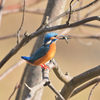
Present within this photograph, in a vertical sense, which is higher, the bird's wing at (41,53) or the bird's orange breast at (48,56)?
the bird's wing at (41,53)

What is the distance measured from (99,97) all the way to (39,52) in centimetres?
306

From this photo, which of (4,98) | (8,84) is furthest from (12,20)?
(4,98)

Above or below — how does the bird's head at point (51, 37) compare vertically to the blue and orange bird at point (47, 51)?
above

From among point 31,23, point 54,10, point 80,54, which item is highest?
point 54,10

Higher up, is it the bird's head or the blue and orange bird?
the bird's head

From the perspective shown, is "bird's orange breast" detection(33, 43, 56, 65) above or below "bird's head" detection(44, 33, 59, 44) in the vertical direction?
below

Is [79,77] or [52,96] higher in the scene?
[79,77]

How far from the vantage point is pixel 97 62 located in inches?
166

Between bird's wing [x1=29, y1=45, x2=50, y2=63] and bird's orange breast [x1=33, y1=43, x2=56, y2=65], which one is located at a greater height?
bird's wing [x1=29, y1=45, x2=50, y2=63]

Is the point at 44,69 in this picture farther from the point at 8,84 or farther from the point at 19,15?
the point at 19,15

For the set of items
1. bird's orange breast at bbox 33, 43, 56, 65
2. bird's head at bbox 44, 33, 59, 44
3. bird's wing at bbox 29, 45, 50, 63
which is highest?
bird's head at bbox 44, 33, 59, 44

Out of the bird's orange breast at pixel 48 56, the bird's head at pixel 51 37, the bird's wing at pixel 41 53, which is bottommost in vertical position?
the bird's orange breast at pixel 48 56

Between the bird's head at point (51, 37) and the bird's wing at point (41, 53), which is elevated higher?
the bird's head at point (51, 37)

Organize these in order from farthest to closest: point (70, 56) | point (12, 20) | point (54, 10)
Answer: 1. point (12, 20)
2. point (70, 56)
3. point (54, 10)
